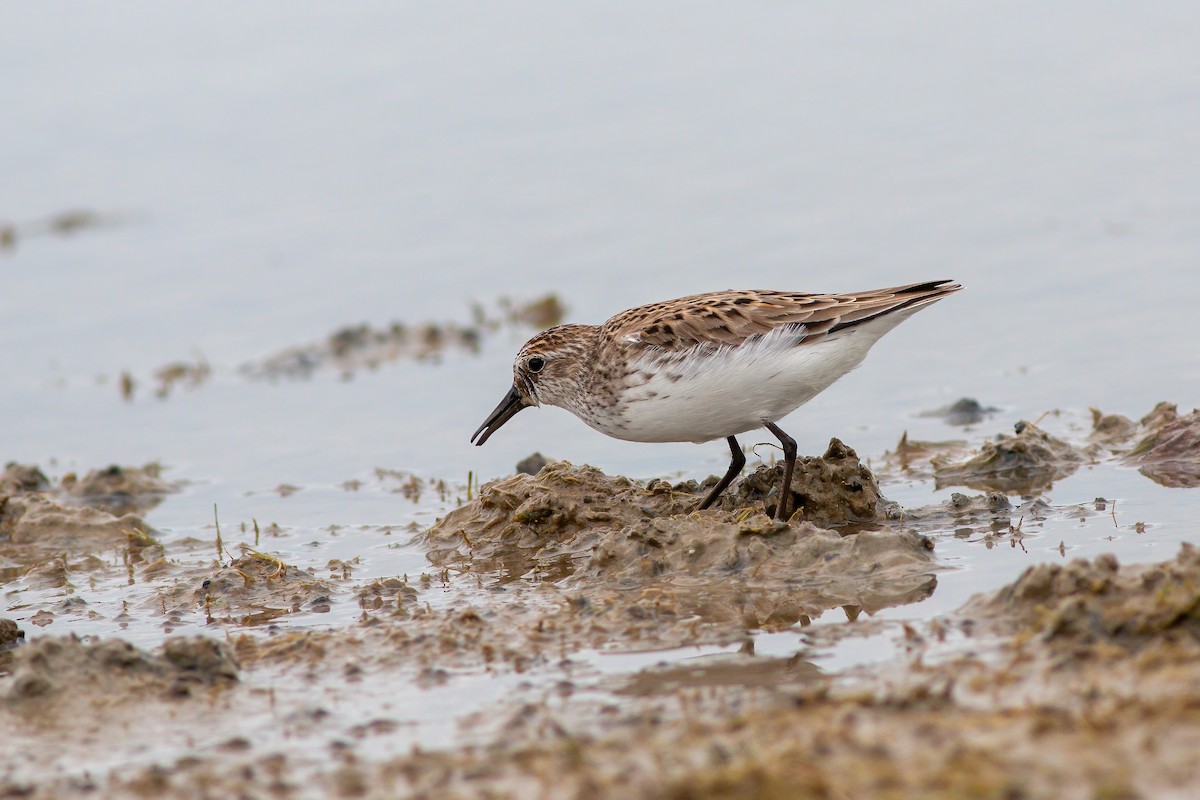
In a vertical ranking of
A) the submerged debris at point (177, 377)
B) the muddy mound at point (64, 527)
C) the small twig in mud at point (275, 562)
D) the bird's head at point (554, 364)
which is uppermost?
the submerged debris at point (177, 377)

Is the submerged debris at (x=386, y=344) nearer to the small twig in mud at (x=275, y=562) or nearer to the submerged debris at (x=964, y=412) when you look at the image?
A: the submerged debris at (x=964, y=412)

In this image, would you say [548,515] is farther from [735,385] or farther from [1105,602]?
[1105,602]

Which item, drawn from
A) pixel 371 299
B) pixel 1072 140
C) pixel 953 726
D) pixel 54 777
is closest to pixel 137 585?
pixel 54 777

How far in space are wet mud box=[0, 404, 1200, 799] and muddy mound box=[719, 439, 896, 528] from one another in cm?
1

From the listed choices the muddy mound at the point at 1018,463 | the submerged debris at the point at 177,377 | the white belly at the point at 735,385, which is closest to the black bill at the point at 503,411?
the white belly at the point at 735,385

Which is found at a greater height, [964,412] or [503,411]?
[503,411]

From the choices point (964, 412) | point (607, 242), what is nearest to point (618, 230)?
point (607, 242)

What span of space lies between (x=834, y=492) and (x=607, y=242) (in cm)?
751

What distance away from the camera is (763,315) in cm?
830

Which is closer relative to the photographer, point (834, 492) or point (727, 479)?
point (834, 492)

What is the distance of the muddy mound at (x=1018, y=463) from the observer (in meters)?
9.17

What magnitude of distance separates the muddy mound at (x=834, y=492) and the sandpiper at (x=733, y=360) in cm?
17

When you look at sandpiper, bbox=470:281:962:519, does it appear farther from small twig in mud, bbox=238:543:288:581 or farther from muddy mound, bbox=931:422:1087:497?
small twig in mud, bbox=238:543:288:581

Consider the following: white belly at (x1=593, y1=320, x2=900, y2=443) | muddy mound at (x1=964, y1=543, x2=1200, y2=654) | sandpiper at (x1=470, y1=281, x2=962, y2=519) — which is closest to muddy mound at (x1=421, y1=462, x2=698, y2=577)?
sandpiper at (x1=470, y1=281, x2=962, y2=519)
